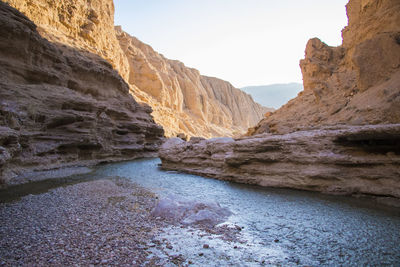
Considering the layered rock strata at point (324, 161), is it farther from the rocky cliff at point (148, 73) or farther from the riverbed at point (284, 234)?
the rocky cliff at point (148, 73)

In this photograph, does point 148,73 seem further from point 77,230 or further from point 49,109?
point 77,230

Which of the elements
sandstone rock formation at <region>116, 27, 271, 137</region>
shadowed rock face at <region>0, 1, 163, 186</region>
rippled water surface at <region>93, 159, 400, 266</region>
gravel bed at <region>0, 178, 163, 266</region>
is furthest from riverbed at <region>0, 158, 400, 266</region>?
sandstone rock formation at <region>116, 27, 271, 137</region>

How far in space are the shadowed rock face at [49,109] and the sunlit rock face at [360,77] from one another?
15.2 metres

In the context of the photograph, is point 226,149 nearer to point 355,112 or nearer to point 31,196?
point 355,112

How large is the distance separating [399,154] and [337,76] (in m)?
13.9

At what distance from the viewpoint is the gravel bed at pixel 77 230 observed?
362 centimetres

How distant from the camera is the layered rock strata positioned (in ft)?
23.9

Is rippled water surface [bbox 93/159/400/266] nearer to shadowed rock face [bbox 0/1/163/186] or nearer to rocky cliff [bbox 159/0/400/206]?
rocky cliff [bbox 159/0/400/206]

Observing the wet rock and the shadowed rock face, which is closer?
the wet rock

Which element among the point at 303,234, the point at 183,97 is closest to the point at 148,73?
the point at 183,97

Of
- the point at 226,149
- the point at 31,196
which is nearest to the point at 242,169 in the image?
the point at 226,149

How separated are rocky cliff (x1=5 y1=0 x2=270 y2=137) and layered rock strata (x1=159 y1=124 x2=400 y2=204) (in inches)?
956

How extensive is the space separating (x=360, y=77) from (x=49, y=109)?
21083 mm

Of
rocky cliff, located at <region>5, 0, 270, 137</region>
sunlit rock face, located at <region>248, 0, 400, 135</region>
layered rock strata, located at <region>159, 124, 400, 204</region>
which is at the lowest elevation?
layered rock strata, located at <region>159, 124, 400, 204</region>
